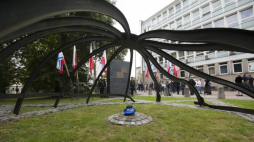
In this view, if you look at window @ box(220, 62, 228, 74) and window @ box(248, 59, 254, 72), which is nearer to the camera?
window @ box(248, 59, 254, 72)

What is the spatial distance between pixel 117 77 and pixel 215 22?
2317 centimetres

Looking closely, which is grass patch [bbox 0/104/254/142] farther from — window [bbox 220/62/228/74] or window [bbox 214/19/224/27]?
window [bbox 214/19/224/27]

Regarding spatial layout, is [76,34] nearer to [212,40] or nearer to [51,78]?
[51,78]

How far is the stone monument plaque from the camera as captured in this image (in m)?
14.2

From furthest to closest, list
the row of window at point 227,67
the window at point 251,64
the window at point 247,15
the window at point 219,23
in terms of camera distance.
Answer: the window at point 219,23
the window at point 247,15
the row of window at point 227,67
the window at point 251,64

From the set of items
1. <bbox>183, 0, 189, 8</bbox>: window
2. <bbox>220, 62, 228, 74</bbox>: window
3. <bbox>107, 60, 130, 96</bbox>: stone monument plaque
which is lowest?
<bbox>107, 60, 130, 96</bbox>: stone monument plaque

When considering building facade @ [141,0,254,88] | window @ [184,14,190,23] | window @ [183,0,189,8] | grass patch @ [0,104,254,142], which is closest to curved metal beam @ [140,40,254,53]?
grass patch @ [0,104,254,142]

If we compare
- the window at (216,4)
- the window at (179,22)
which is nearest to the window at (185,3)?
the window at (179,22)

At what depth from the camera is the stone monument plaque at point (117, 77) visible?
46.7ft

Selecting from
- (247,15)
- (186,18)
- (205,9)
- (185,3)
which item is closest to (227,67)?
(247,15)

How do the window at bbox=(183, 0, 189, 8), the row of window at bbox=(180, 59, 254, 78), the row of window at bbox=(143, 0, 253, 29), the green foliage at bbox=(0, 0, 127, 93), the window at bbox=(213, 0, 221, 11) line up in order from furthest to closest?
1. the window at bbox=(183, 0, 189, 8)
2. the window at bbox=(213, 0, 221, 11)
3. the row of window at bbox=(143, 0, 253, 29)
4. the row of window at bbox=(180, 59, 254, 78)
5. the green foliage at bbox=(0, 0, 127, 93)

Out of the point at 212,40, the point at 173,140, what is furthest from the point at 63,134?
the point at 212,40

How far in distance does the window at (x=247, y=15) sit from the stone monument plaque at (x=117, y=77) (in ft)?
68.9

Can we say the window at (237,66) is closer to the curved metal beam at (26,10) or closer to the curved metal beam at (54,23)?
the curved metal beam at (54,23)
